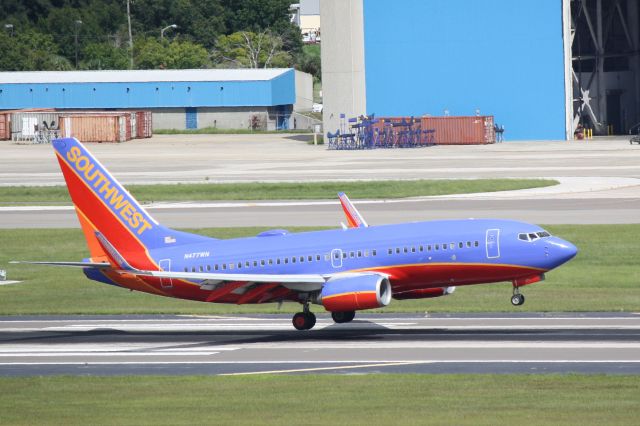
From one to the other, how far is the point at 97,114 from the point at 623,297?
119m

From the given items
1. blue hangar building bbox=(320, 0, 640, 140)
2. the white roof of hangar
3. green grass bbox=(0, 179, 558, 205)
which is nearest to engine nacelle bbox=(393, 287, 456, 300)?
green grass bbox=(0, 179, 558, 205)

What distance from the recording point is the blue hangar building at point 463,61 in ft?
448

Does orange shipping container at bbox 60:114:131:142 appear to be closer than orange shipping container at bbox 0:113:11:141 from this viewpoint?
Yes

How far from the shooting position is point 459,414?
92.1 ft

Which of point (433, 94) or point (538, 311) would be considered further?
point (433, 94)

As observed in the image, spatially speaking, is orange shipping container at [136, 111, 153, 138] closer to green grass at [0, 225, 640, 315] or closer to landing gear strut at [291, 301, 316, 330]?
green grass at [0, 225, 640, 315]

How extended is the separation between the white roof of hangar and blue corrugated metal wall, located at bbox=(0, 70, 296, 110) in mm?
862

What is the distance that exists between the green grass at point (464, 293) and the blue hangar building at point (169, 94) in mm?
109300

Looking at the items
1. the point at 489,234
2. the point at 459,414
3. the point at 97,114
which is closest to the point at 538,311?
the point at 489,234

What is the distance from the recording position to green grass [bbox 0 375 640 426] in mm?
27902

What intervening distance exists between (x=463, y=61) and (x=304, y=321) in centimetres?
10033

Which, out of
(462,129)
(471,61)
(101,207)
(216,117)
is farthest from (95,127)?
(101,207)

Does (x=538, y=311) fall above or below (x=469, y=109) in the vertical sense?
below

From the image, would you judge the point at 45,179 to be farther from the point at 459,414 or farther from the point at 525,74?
the point at 459,414
